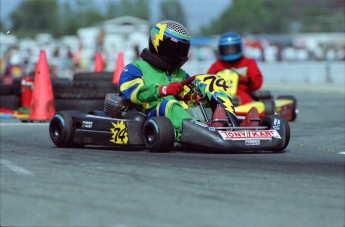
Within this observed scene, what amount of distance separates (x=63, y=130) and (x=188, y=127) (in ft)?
4.62

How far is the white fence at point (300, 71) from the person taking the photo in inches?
1131

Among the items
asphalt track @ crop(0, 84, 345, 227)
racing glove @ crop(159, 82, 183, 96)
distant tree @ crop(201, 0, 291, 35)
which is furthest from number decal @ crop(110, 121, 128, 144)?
distant tree @ crop(201, 0, 291, 35)

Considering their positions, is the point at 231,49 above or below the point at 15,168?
above

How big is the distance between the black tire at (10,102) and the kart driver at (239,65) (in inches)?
131

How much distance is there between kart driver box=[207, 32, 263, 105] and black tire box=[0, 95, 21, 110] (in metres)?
3.33

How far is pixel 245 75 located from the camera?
1257cm

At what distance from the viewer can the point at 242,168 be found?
6.64 metres

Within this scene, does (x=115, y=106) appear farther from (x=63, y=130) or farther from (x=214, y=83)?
(x=214, y=83)

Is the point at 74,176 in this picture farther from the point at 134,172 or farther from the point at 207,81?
the point at 207,81

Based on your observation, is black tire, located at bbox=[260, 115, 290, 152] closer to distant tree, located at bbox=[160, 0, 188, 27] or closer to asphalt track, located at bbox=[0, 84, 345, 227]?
asphalt track, located at bbox=[0, 84, 345, 227]

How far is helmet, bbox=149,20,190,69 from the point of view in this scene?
8523mm

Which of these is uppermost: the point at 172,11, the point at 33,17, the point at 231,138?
the point at 33,17

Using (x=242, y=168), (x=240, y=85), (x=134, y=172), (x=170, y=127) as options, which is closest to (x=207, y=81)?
(x=170, y=127)

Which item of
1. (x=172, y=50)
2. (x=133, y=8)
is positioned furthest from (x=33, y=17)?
A: (x=172, y=50)
